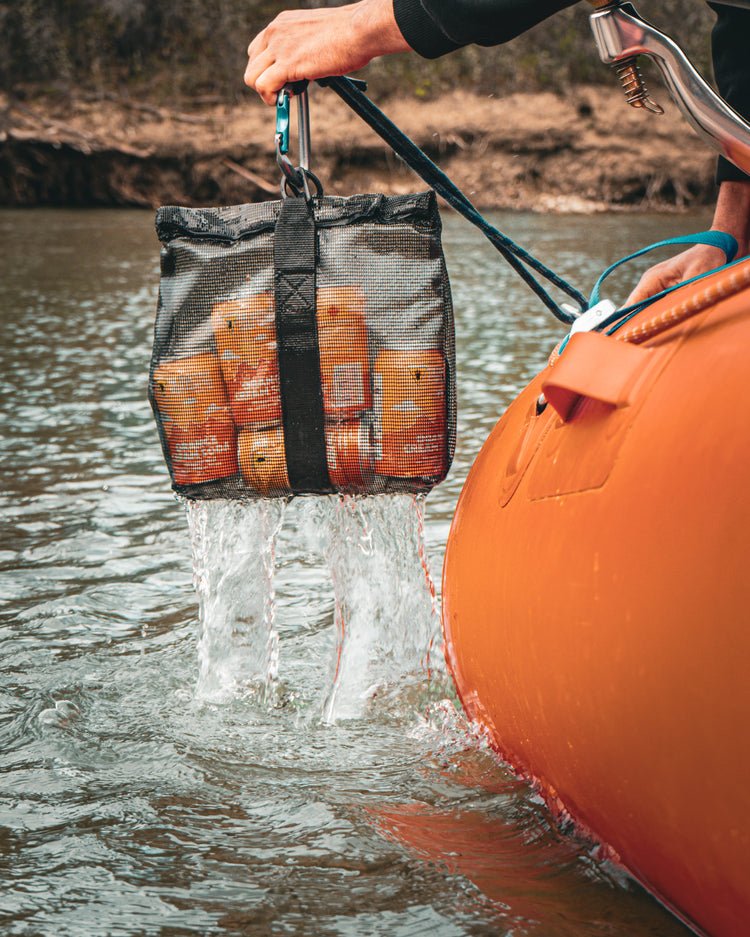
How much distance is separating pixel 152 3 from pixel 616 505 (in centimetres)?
3027

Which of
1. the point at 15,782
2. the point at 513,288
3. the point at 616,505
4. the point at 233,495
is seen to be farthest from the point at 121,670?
the point at 513,288

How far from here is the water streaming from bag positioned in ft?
7.86

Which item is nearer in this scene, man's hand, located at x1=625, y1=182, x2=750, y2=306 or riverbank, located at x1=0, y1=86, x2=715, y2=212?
man's hand, located at x1=625, y1=182, x2=750, y2=306

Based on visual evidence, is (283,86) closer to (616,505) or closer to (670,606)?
(616,505)

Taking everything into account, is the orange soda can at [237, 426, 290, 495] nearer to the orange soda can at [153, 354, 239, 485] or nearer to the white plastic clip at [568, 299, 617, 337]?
the orange soda can at [153, 354, 239, 485]

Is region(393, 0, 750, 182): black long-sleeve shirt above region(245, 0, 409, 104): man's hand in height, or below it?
below

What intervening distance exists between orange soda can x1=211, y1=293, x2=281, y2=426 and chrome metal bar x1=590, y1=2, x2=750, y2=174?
2.69 feet

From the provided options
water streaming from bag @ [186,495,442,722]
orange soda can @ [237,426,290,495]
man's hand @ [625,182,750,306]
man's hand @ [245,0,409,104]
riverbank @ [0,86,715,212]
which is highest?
riverbank @ [0,86,715,212]

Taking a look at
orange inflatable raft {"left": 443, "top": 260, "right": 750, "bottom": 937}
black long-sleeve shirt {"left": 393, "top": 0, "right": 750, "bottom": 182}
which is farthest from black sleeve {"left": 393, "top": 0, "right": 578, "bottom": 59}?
orange inflatable raft {"left": 443, "top": 260, "right": 750, "bottom": 937}

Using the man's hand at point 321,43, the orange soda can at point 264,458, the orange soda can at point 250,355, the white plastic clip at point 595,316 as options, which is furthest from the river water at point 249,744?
the man's hand at point 321,43

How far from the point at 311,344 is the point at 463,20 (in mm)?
702

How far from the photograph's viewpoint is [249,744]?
88.4 inches

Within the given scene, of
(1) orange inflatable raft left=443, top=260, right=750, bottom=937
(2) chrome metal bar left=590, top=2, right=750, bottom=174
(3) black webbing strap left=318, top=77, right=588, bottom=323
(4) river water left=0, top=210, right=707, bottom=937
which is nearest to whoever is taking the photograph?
(1) orange inflatable raft left=443, top=260, right=750, bottom=937

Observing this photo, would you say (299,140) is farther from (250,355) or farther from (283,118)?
(250,355)
